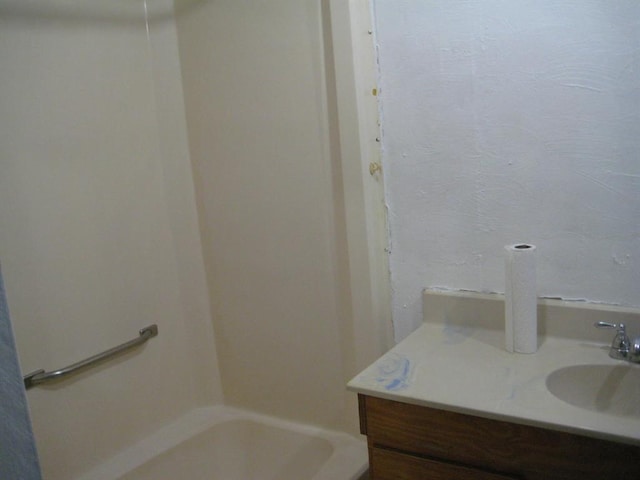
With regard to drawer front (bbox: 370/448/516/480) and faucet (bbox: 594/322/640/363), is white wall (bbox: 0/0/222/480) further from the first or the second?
faucet (bbox: 594/322/640/363)

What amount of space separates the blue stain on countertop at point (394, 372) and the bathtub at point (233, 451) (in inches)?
18.6

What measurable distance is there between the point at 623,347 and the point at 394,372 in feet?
1.67

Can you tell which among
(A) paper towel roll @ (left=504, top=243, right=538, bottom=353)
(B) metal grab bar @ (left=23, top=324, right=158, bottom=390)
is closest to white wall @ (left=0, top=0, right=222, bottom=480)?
(B) metal grab bar @ (left=23, top=324, right=158, bottom=390)

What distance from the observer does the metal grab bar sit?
1539mm

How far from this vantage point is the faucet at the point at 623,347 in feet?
3.78

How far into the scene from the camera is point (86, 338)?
1679 mm

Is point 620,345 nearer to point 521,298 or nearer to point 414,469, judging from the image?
point 521,298

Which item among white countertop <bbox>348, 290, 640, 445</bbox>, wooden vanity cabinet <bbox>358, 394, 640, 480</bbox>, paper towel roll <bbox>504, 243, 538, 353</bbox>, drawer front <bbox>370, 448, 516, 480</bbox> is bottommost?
drawer front <bbox>370, 448, 516, 480</bbox>

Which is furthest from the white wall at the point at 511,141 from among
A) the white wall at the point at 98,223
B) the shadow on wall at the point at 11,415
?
the shadow on wall at the point at 11,415

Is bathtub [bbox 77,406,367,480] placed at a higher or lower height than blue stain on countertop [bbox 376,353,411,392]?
lower

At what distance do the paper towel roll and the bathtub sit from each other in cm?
64

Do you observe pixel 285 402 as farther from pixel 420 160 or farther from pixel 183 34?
pixel 183 34

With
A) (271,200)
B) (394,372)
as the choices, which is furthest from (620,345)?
(271,200)

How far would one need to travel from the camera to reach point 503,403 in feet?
3.42
